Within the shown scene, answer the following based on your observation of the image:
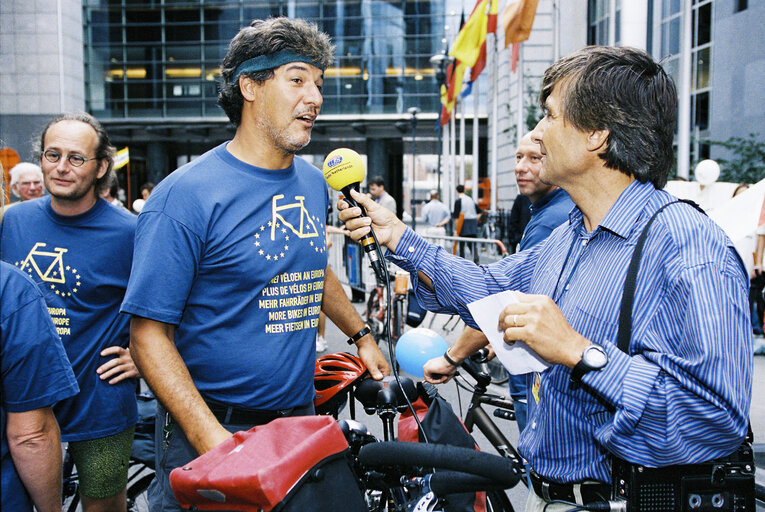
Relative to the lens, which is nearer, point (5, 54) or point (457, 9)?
point (5, 54)

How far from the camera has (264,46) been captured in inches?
85.6

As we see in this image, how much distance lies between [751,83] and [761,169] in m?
3.43

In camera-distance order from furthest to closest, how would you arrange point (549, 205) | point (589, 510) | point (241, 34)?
point (549, 205), point (241, 34), point (589, 510)

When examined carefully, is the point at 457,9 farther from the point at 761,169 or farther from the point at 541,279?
the point at 541,279

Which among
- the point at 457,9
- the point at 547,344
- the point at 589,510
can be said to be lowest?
the point at 589,510

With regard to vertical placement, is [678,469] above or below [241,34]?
below

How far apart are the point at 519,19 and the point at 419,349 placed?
12232 mm

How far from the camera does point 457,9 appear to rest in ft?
120

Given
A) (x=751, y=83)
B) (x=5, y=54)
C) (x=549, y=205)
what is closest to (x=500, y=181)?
(x=751, y=83)

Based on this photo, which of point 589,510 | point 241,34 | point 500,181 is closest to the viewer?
point 589,510

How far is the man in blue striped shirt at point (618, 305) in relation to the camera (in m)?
1.40

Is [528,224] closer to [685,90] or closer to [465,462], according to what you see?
[465,462]

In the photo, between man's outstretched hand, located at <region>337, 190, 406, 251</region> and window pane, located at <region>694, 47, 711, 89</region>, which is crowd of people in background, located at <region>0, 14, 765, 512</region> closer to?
man's outstretched hand, located at <region>337, 190, 406, 251</region>

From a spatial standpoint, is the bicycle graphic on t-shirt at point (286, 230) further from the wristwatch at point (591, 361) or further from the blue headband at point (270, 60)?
the wristwatch at point (591, 361)
